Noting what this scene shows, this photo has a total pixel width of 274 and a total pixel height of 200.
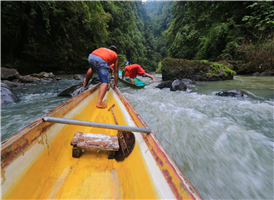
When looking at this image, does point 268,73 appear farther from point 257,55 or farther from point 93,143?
point 93,143

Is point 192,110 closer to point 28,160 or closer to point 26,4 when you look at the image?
point 28,160

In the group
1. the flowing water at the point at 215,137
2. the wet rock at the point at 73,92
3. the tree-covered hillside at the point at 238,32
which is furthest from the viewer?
the tree-covered hillside at the point at 238,32

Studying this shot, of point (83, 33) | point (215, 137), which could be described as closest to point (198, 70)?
point (215, 137)

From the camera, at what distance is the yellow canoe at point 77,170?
0.75 m

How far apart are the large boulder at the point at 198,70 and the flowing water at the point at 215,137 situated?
14.7 feet

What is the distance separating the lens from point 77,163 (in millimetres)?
1301

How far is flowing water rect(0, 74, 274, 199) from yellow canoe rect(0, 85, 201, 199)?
994 millimetres

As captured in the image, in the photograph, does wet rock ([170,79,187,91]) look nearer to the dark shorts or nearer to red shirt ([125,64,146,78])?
red shirt ([125,64,146,78])

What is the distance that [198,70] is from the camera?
8734mm

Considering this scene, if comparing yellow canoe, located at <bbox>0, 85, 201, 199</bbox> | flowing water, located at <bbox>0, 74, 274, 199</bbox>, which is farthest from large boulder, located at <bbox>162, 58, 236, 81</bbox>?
yellow canoe, located at <bbox>0, 85, 201, 199</bbox>

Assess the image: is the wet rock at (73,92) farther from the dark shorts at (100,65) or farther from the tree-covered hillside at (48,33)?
the tree-covered hillside at (48,33)

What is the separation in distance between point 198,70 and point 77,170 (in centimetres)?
951

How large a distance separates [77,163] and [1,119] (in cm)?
313

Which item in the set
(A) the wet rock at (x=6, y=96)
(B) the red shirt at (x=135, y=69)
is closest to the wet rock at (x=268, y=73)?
(B) the red shirt at (x=135, y=69)
